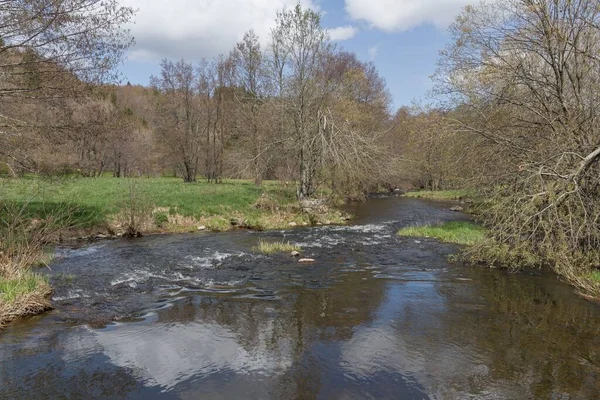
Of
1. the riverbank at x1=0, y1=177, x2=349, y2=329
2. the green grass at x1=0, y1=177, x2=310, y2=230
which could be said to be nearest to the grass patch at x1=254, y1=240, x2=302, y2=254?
the riverbank at x1=0, y1=177, x2=349, y2=329

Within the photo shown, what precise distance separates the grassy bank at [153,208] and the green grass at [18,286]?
466 cm

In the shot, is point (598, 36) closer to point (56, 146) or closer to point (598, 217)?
point (598, 217)

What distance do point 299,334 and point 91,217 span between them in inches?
517

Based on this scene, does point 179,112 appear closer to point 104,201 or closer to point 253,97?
point 253,97

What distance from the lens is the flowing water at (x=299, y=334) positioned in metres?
5.79

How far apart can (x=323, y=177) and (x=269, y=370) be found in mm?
20146

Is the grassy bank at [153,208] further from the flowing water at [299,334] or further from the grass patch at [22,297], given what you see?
the grass patch at [22,297]

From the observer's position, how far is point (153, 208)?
19.0 meters

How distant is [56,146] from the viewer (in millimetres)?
13648

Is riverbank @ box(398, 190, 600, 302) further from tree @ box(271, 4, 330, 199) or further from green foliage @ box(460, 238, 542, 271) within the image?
tree @ box(271, 4, 330, 199)

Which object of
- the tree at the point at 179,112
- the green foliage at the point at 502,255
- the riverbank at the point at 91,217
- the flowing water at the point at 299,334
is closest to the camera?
the flowing water at the point at 299,334

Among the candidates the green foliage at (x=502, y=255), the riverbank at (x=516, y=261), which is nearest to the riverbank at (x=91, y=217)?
the riverbank at (x=516, y=261)

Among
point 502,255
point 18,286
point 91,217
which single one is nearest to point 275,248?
point 502,255

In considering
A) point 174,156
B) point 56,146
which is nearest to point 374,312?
point 56,146
